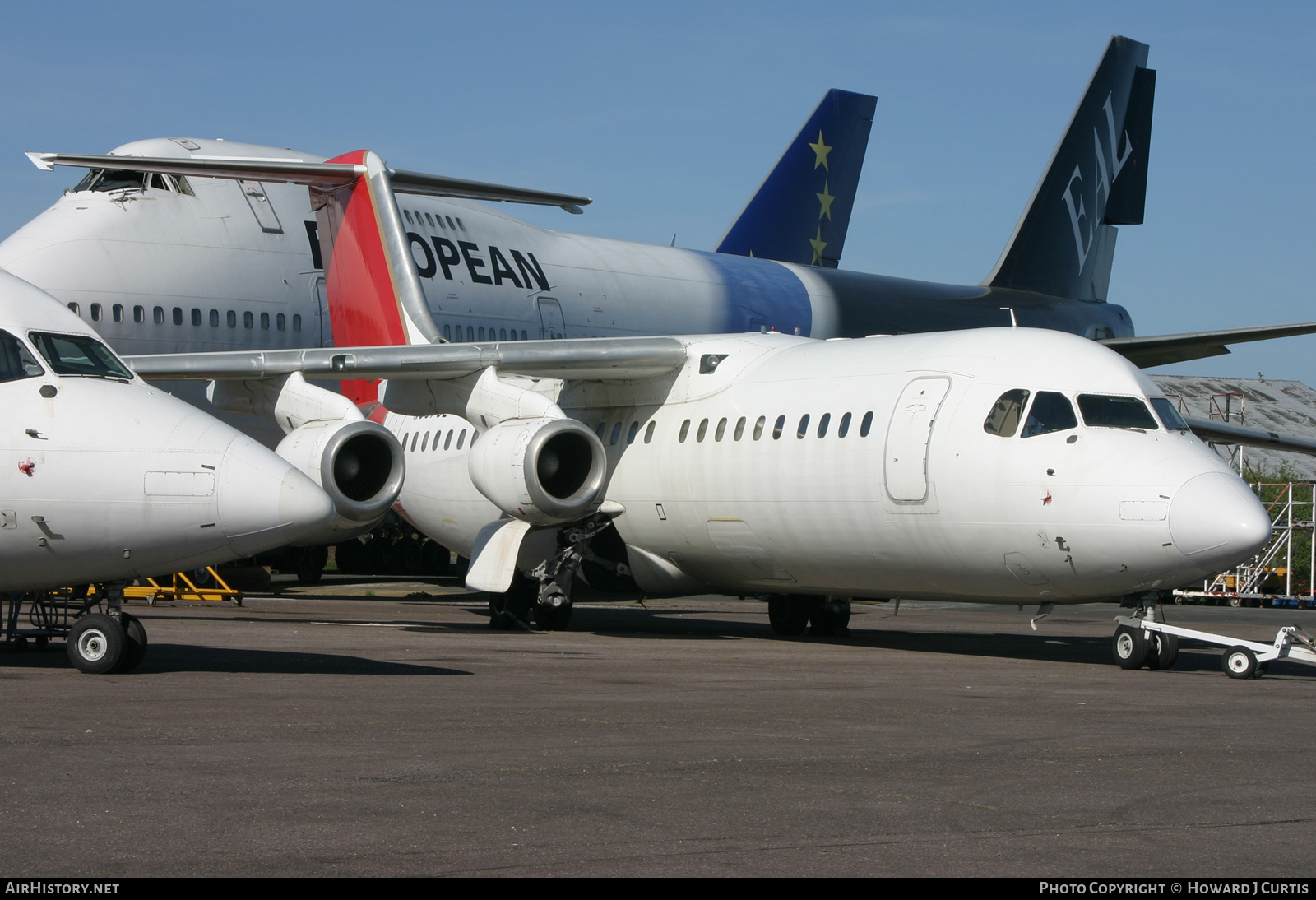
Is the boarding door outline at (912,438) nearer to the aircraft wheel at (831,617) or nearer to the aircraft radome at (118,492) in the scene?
the aircraft wheel at (831,617)

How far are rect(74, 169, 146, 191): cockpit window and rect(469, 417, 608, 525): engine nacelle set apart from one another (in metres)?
8.29

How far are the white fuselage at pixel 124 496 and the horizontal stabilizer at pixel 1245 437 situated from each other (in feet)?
42.2

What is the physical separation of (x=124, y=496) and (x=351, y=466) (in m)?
5.51

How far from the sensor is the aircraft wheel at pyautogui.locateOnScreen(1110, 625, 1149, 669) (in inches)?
469

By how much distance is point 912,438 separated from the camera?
12758 millimetres

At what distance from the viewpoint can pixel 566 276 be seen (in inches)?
991

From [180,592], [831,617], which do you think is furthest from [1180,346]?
[180,592]

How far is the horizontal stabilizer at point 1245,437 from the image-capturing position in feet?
62.0

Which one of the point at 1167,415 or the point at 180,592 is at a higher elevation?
the point at 1167,415

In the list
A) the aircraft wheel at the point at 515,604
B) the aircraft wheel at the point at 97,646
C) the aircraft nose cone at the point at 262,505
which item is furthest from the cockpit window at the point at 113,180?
the aircraft nose cone at the point at 262,505

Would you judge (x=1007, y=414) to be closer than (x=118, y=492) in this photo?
No

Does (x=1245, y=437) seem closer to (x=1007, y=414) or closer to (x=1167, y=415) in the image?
(x=1167, y=415)

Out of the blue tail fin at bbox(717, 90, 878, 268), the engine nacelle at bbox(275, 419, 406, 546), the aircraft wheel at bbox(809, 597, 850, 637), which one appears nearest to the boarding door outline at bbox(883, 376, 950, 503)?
the aircraft wheel at bbox(809, 597, 850, 637)

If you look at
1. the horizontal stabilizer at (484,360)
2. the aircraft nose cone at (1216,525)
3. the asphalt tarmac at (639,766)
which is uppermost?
the horizontal stabilizer at (484,360)
